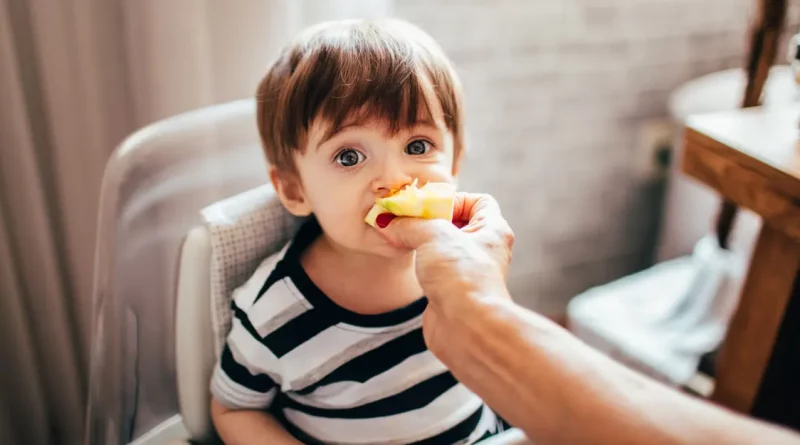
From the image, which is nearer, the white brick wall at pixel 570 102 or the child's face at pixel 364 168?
the child's face at pixel 364 168

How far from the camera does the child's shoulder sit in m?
0.81

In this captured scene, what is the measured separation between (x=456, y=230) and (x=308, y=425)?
0.35 metres

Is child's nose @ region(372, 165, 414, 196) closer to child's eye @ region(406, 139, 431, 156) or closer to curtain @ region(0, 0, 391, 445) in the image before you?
child's eye @ region(406, 139, 431, 156)

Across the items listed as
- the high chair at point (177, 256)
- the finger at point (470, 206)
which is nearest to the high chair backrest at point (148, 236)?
the high chair at point (177, 256)

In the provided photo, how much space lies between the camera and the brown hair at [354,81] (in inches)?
28.6

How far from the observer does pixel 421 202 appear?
67 cm

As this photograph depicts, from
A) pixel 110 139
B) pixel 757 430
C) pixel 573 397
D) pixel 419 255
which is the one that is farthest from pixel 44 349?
pixel 757 430

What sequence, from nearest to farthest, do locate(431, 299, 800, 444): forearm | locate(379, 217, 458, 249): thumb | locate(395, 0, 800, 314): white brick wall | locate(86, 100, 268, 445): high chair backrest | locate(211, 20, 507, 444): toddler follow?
locate(431, 299, 800, 444): forearm → locate(379, 217, 458, 249): thumb → locate(211, 20, 507, 444): toddler → locate(86, 100, 268, 445): high chair backrest → locate(395, 0, 800, 314): white brick wall

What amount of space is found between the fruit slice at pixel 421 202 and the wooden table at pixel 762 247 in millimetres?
358

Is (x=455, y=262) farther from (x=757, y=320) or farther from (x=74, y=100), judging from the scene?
(x=74, y=100)

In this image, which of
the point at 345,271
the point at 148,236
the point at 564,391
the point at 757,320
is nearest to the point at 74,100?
the point at 148,236

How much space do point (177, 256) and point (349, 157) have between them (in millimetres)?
287

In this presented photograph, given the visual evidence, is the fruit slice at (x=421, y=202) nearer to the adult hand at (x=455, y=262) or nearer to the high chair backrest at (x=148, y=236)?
the adult hand at (x=455, y=262)

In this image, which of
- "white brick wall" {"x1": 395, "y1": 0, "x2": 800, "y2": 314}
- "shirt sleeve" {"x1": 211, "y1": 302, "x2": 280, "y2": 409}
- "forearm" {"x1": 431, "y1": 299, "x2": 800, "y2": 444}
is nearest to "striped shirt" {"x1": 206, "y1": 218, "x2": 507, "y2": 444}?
"shirt sleeve" {"x1": 211, "y1": 302, "x2": 280, "y2": 409}
